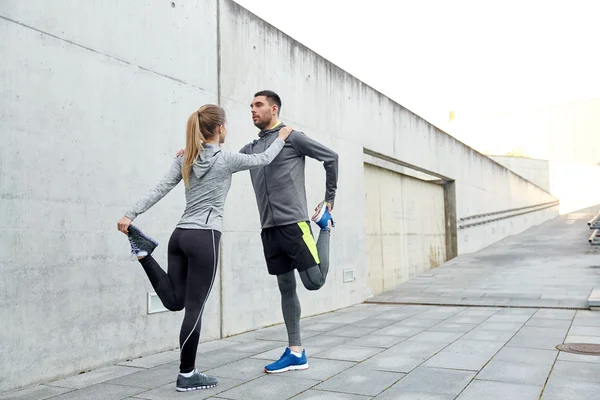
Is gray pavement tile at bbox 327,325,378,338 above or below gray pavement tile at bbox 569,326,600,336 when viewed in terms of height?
below

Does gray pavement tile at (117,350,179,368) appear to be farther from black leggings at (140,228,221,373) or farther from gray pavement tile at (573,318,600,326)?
gray pavement tile at (573,318,600,326)

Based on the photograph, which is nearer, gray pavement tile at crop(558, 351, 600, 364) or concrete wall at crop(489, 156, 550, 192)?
gray pavement tile at crop(558, 351, 600, 364)

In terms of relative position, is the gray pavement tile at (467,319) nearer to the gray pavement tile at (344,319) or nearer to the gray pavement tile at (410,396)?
the gray pavement tile at (344,319)

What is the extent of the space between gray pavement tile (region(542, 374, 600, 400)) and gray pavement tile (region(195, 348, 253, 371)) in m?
2.19

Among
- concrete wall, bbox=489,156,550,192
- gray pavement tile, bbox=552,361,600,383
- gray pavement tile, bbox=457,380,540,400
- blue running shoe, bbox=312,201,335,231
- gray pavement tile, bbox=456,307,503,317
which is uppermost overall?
concrete wall, bbox=489,156,550,192

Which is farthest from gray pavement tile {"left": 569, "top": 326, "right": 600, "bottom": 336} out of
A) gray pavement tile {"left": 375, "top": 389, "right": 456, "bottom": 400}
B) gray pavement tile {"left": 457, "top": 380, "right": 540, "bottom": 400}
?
gray pavement tile {"left": 375, "top": 389, "right": 456, "bottom": 400}

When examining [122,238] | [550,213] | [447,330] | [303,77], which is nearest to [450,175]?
[303,77]

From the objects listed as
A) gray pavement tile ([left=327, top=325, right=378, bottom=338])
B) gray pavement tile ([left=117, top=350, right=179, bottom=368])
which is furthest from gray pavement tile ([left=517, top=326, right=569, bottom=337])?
gray pavement tile ([left=117, top=350, right=179, bottom=368])

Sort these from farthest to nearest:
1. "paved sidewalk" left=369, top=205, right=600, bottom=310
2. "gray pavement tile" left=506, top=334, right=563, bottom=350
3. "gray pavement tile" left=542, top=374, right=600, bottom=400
Answer: "paved sidewalk" left=369, top=205, right=600, bottom=310, "gray pavement tile" left=506, top=334, right=563, bottom=350, "gray pavement tile" left=542, top=374, right=600, bottom=400

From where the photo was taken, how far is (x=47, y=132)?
3672 mm

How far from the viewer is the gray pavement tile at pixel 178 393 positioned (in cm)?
305

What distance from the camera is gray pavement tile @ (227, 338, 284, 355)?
449 cm

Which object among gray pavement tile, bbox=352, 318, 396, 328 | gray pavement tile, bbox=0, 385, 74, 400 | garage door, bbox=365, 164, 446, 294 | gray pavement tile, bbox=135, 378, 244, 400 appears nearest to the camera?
gray pavement tile, bbox=135, 378, 244, 400

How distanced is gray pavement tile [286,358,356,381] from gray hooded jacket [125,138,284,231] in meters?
1.16
